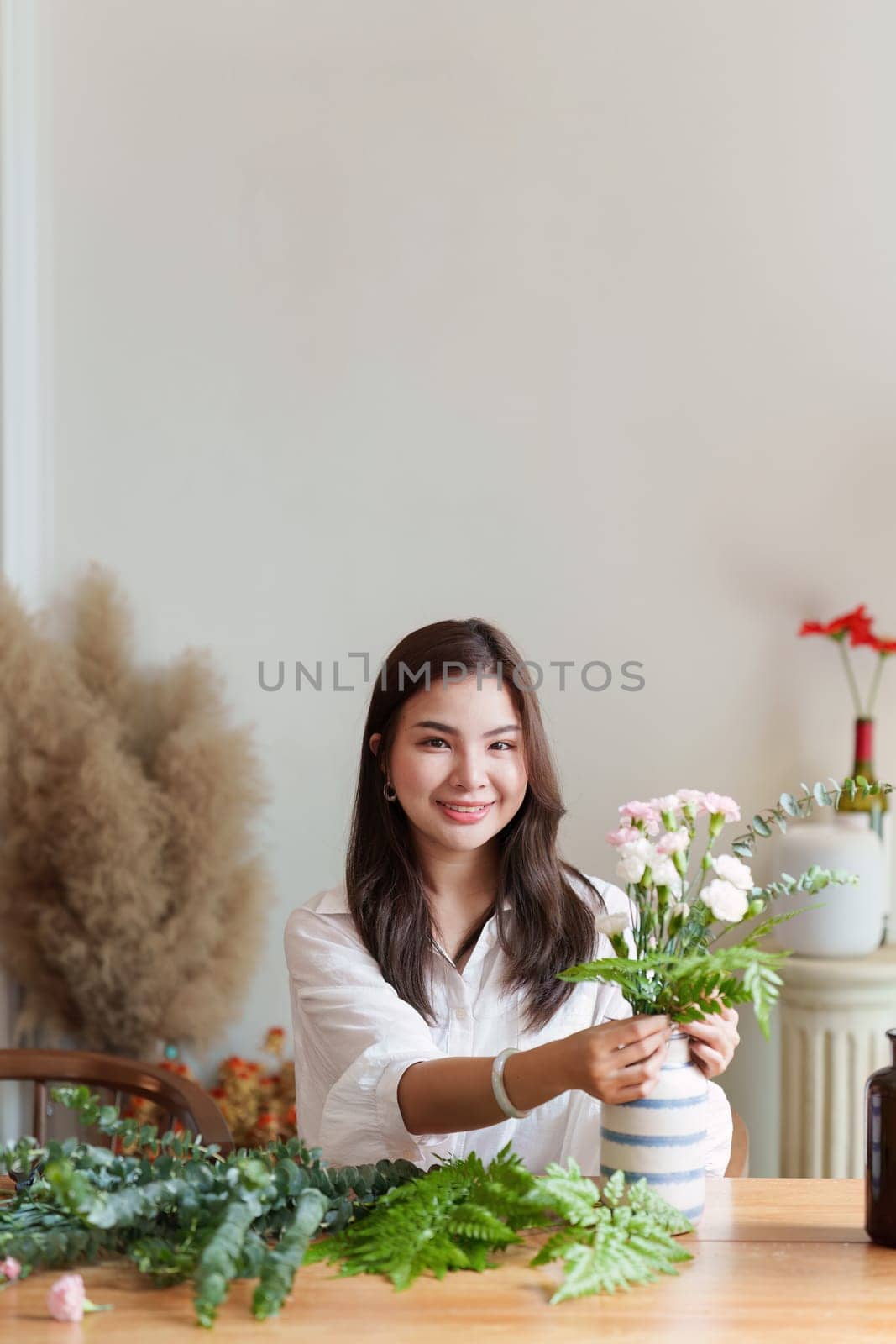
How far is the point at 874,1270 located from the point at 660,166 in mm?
2527

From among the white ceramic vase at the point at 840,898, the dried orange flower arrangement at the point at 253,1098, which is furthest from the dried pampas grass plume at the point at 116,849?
the white ceramic vase at the point at 840,898

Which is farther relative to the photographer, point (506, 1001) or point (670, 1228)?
point (506, 1001)

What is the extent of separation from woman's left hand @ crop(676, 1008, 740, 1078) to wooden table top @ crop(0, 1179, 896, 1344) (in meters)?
0.16

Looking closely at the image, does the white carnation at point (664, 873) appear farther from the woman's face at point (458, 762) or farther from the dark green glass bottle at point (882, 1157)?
the woman's face at point (458, 762)

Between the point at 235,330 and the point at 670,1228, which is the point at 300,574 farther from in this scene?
the point at 670,1228

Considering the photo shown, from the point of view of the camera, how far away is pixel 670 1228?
4.22ft

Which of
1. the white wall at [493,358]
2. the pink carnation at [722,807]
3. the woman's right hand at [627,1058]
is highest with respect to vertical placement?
the white wall at [493,358]

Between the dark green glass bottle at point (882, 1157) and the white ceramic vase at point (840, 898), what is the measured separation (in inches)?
57.3

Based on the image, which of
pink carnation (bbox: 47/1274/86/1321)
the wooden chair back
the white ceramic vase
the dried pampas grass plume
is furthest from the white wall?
pink carnation (bbox: 47/1274/86/1321)

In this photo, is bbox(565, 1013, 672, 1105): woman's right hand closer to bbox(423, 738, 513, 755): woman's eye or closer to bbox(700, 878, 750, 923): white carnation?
bbox(700, 878, 750, 923): white carnation

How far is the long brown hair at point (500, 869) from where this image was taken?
182 centimetres

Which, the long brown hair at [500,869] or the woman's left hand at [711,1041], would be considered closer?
the woman's left hand at [711,1041]

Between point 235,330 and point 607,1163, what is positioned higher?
point 235,330

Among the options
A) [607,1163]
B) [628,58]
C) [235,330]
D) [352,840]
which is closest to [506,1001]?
[352,840]
